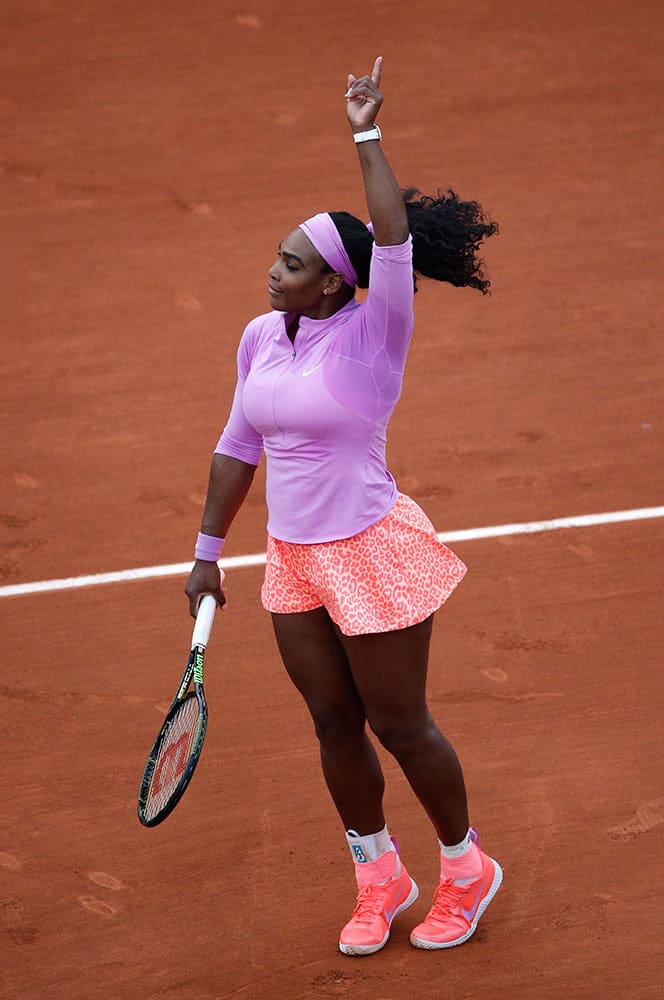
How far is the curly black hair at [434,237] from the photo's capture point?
12.5 ft

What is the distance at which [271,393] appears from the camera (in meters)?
3.81

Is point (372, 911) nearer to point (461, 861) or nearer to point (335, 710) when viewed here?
point (461, 861)

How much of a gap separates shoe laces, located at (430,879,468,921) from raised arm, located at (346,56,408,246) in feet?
6.72

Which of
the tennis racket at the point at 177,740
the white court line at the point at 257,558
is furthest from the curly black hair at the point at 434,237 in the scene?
the white court line at the point at 257,558

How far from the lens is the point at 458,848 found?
4.28 metres

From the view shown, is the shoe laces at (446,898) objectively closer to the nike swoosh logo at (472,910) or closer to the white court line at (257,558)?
the nike swoosh logo at (472,910)

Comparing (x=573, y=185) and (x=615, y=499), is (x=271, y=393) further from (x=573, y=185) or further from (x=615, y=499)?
(x=573, y=185)

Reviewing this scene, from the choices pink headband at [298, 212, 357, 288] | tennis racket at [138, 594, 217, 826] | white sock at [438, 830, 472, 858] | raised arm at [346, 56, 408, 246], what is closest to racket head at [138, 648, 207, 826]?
tennis racket at [138, 594, 217, 826]

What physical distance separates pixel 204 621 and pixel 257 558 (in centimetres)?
256

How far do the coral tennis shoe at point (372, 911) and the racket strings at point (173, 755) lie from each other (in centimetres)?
80

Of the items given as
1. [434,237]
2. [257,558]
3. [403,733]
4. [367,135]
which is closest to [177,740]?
[403,733]

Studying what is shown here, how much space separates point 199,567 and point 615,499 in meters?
3.22

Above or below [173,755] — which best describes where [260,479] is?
below

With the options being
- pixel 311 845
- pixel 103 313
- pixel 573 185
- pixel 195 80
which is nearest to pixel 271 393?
pixel 311 845
